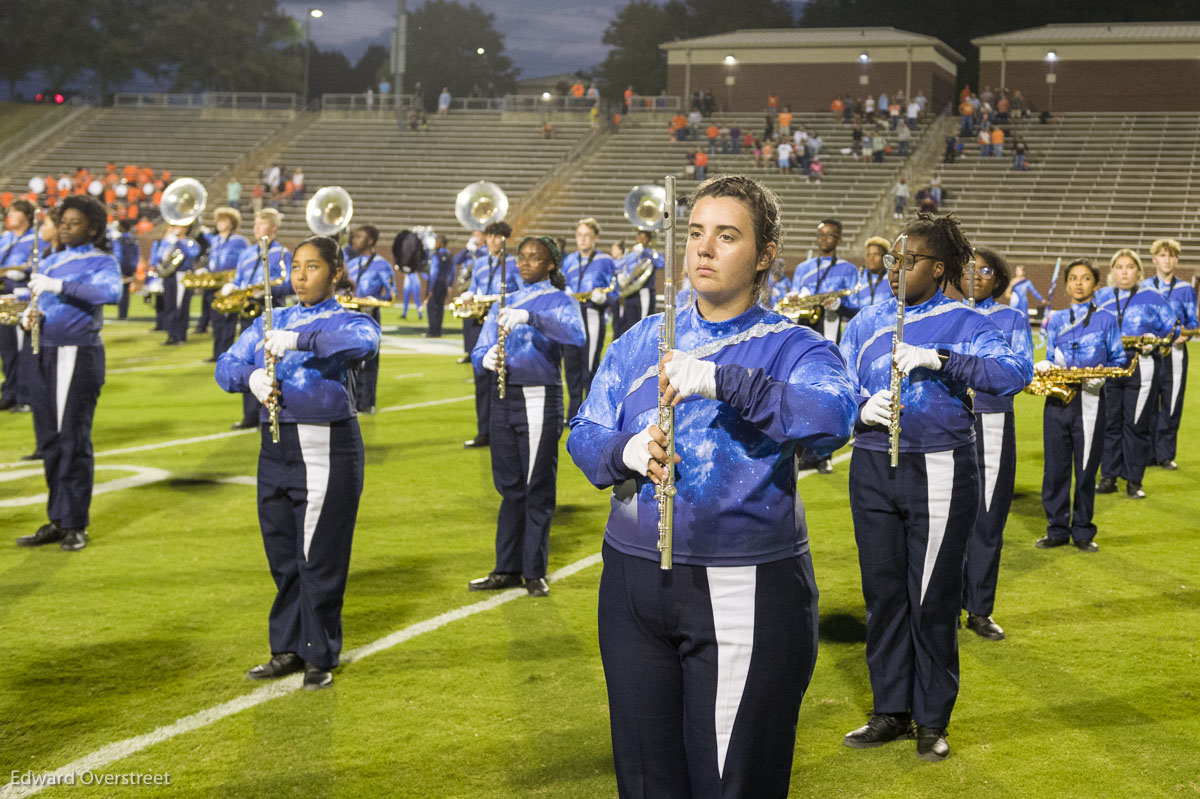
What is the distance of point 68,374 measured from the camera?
7484 mm

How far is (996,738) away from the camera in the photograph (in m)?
4.77

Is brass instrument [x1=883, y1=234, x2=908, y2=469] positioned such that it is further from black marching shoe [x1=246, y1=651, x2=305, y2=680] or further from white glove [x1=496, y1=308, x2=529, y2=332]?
white glove [x1=496, y1=308, x2=529, y2=332]

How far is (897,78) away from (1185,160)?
10.4m

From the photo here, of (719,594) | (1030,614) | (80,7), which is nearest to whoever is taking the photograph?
(719,594)

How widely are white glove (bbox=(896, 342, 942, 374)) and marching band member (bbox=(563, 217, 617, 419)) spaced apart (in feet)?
28.3

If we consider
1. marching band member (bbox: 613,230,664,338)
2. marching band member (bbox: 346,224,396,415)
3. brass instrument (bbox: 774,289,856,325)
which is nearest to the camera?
brass instrument (bbox: 774,289,856,325)

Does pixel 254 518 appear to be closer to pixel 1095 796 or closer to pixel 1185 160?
pixel 1095 796

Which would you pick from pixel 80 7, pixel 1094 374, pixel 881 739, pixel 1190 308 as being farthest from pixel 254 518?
pixel 80 7

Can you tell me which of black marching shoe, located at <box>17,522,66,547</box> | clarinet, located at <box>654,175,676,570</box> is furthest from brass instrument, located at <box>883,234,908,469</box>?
black marching shoe, located at <box>17,522,66,547</box>

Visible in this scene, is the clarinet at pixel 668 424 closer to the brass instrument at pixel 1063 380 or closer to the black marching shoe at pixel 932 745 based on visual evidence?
Answer: the black marching shoe at pixel 932 745

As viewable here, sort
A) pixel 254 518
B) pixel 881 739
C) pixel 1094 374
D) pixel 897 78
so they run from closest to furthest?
1. pixel 881 739
2. pixel 1094 374
3. pixel 254 518
4. pixel 897 78

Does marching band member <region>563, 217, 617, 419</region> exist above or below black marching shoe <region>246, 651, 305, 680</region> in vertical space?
above

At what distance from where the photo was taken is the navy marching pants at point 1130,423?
9742 mm

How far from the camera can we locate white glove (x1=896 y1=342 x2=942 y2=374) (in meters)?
4.46
